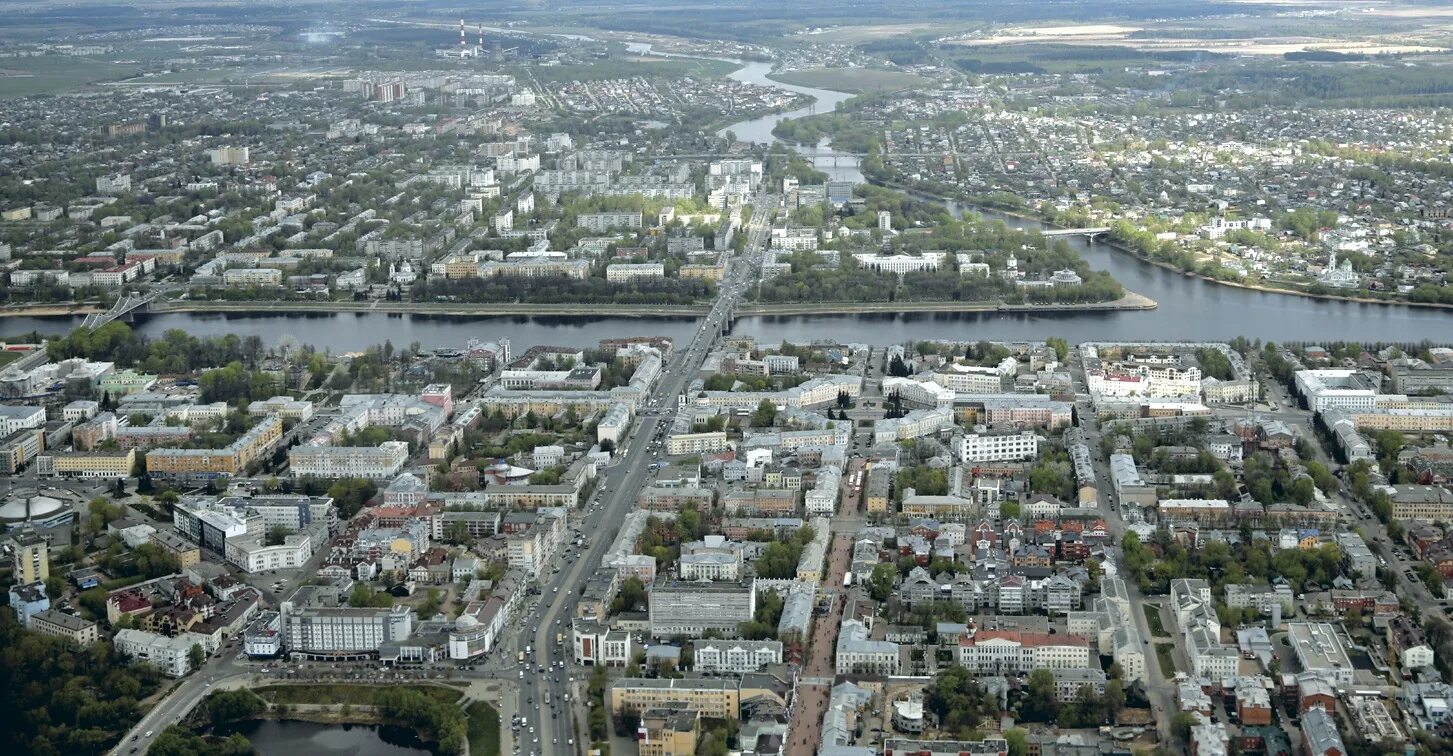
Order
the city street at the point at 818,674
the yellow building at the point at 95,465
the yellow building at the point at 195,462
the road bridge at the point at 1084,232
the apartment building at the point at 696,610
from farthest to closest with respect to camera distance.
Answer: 1. the road bridge at the point at 1084,232
2. the yellow building at the point at 95,465
3. the yellow building at the point at 195,462
4. the apartment building at the point at 696,610
5. the city street at the point at 818,674

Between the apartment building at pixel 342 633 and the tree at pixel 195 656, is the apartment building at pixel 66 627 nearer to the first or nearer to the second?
the tree at pixel 195 656

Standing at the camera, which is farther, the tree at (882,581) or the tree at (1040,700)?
the tree at (882,581)

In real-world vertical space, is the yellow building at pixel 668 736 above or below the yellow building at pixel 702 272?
above

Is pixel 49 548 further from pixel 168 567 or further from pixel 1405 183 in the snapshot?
pixel 1405 183

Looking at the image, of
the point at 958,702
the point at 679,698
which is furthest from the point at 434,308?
the point at 958,702

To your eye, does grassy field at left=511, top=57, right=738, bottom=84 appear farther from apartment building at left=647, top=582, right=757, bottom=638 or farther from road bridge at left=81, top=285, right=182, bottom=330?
apartment building at left=647, top=582, right=757, bottom=638

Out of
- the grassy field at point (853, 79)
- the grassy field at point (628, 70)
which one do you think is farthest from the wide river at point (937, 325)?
the grassy field at point (628, 70)

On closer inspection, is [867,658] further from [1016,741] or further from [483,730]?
[483,730]

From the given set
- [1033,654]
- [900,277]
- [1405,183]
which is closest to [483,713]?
[1033,654]
